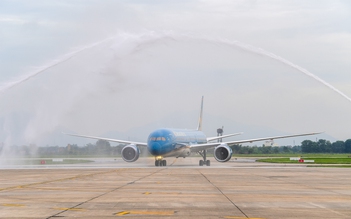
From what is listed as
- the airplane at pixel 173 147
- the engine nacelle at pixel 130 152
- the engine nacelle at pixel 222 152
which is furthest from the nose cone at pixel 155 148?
the engine nacelle at pixel 222 152

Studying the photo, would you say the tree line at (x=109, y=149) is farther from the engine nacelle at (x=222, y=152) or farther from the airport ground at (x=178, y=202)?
the airport ground at (x=178, y=202)

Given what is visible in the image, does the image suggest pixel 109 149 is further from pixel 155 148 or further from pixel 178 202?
pixel 178 202

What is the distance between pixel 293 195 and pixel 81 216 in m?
10.3

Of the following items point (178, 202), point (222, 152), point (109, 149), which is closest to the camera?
point (178, 202)

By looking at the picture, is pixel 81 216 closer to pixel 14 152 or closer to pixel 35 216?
pixel 35 216

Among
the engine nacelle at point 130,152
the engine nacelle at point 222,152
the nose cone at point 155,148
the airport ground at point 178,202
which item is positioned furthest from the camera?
the engine nacelle at point 130,152

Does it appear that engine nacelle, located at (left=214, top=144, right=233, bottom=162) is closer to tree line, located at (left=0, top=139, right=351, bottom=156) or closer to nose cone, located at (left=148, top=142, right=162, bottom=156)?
nose cone, located at (left=148, top=142, right=162, bottom=156)

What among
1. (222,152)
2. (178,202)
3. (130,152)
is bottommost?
(178,202)

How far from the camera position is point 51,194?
2373cm

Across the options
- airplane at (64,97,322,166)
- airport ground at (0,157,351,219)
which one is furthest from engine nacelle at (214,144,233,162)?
airport ground at (0,157,351,219)

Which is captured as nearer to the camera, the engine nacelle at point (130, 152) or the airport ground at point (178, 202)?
the airport ground at point (178, 202)

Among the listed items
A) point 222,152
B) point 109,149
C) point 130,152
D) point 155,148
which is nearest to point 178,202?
point 155,148

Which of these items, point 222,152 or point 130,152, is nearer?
point 222,152

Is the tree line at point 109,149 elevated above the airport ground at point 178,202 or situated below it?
above
